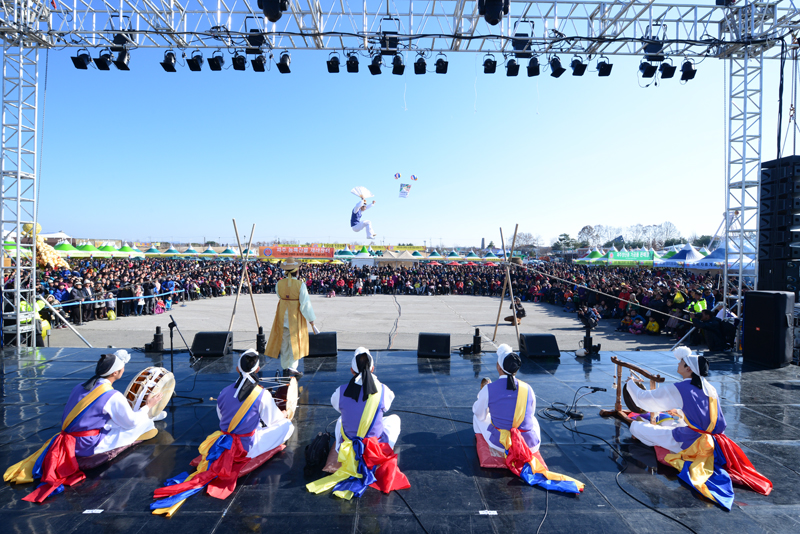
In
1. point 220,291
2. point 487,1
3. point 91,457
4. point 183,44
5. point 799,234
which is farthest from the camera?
point 220,291

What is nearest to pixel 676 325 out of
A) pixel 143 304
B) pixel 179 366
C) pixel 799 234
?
pixel 799 234

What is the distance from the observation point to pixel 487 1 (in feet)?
23.0

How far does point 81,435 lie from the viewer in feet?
11.4

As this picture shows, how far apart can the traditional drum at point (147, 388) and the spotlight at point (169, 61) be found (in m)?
8.03

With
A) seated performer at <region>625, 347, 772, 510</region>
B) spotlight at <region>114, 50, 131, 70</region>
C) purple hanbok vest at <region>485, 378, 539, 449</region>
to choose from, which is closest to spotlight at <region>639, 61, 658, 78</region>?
seated performer at <region>625, 347, 772, 510</region>

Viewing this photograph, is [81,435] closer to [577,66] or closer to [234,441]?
[234,441]

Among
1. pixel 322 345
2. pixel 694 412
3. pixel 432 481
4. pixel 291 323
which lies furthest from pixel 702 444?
pixel 322 345

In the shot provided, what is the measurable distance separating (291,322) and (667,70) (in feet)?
33.2

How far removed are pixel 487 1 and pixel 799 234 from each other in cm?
774

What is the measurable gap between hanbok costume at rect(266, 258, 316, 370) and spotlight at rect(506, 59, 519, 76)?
712 centimetres

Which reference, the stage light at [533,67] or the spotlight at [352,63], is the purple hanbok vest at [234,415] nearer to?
the spotlight at [352,63]

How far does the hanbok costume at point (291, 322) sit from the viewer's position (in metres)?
6.30

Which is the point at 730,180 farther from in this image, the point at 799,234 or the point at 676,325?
the point at 676,325

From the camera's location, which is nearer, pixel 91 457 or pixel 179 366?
pixel 91 457
